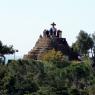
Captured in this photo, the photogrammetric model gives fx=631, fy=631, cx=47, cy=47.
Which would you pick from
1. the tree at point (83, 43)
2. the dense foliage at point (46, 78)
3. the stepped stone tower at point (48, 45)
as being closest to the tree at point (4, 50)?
the stepped stone tower at point (48, 45)

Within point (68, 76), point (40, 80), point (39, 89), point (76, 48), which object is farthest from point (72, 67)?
point (76, 48)

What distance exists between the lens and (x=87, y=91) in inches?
1842

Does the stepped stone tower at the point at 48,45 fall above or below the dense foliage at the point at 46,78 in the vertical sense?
above

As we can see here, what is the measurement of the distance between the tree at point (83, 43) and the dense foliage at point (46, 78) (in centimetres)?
1113

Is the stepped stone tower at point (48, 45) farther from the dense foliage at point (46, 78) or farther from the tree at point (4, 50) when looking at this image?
the dense foliage at point (46, 78)

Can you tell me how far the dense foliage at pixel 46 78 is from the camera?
44.4m

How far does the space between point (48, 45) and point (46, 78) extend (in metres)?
15.6

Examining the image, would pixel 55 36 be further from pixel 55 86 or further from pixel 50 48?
pixel 55 86

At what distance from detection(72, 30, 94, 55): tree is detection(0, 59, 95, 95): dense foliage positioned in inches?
438

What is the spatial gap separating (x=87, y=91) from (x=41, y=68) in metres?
9.41

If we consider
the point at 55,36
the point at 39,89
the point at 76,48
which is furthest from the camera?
the point at 76,48

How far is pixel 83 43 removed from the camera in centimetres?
7119

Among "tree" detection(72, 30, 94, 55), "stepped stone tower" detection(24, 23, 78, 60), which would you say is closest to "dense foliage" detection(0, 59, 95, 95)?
"stepped stone tower" detection(24, 23, 78, 60)

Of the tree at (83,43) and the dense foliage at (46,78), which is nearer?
the dense foliage at (46,78)
